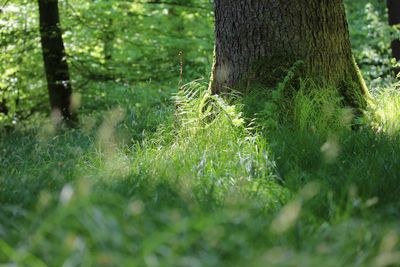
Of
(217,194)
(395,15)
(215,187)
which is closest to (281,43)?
(215,187)

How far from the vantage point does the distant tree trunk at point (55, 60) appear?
9.62 metres

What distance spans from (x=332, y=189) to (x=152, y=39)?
8.92m

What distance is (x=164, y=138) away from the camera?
530 cm

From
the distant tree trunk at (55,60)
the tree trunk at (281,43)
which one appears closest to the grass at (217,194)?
the tree trunk at (281,43)

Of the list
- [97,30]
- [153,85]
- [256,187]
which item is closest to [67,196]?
[256,187]

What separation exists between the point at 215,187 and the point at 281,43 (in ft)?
7.53

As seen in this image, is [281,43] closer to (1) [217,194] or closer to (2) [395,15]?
(1) [217,194]

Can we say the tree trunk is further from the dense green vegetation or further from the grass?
the grass

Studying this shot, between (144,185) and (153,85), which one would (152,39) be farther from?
(144,185)

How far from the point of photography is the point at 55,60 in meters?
9.88

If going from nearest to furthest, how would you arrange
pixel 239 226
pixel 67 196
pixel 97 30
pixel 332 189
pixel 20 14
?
pixel 67 196 < pixel 239 226 < pixel 332 189 < pixel 20 14 < pixel 97 30

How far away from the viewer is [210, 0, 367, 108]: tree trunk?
A: 5.42m

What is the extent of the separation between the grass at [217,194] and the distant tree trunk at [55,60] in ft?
11.9

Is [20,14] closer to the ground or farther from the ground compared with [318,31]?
closer to the ground
